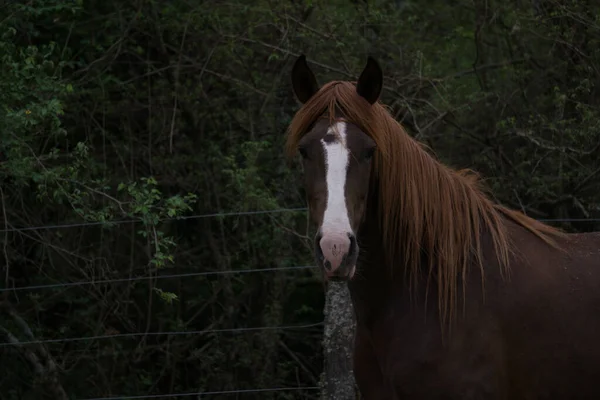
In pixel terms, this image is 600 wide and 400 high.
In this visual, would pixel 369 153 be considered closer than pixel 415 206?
Yes

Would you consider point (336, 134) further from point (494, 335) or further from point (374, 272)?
point (494, 335)

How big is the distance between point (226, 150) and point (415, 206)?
3.96m

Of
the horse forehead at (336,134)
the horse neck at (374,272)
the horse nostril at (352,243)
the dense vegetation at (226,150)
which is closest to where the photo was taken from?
the horse nostril at (352,243)

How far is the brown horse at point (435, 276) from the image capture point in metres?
3.29

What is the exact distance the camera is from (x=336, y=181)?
3166mm

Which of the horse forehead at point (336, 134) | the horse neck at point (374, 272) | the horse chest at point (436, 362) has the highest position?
the horse forehead at point (336, 134)

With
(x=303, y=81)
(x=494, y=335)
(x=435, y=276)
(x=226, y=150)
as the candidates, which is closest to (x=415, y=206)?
(x=435, y=276)

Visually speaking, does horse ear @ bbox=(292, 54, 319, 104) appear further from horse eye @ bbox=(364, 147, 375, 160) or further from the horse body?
the horse body

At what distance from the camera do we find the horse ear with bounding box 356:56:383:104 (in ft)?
11.3

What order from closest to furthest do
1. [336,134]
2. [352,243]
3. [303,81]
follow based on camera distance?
1. [352,243]
2. [336,134]
3. [303,81]

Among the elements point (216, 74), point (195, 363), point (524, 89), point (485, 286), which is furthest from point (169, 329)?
point (485, 286)

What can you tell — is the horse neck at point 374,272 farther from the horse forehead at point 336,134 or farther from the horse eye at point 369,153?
the horse forehead at point 336,134

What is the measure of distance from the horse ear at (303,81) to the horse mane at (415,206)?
107 millimetres

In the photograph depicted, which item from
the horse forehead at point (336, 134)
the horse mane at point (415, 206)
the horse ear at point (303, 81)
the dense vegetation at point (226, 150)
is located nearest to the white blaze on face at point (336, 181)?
the horse forehead at point (336, 134)
